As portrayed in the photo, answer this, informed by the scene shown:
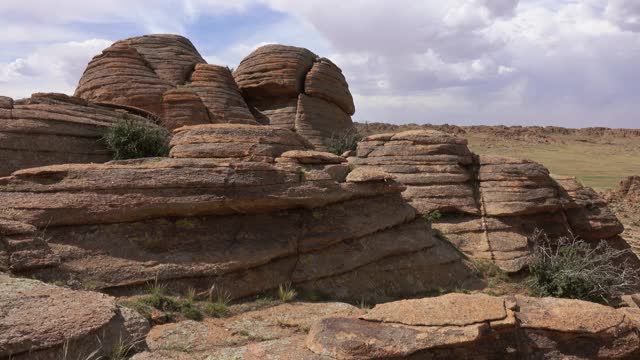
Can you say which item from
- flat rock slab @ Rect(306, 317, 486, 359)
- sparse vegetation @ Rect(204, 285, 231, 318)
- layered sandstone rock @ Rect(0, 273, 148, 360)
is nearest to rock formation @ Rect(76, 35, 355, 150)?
sparse vegetation @ Rect(204, 285, 231, 318)

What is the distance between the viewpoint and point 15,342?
15.7ft

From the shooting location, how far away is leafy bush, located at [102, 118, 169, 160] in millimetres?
13125

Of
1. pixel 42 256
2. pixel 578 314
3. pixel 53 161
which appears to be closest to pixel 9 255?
pixel 42 256

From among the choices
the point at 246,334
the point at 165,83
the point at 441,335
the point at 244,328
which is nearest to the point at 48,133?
the point at 244,328

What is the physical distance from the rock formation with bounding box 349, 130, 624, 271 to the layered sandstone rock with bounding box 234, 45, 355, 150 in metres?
8.86

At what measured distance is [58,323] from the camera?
520 cm

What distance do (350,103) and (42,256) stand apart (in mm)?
22887

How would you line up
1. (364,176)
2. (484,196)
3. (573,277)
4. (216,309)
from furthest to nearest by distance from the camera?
(484,196) < (573,277) < (364,176) < (216,309)

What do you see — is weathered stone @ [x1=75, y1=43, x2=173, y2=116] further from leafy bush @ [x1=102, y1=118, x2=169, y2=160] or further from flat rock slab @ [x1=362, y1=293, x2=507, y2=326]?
flat rock slab @ [x1=362, y1=293, x2=507, y2=326]

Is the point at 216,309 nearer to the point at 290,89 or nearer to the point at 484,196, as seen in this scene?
the point at 484,196

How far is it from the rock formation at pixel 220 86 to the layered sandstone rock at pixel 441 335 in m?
11.6

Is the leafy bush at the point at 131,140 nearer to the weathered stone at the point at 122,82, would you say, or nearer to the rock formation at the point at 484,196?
the weathered stone at the point at 122,82

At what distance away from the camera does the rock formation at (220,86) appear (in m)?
20.2

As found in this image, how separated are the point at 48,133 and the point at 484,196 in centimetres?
1175
